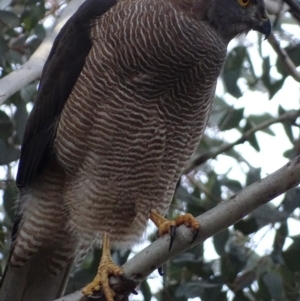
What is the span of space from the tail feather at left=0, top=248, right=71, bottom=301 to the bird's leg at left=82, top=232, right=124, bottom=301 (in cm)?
69

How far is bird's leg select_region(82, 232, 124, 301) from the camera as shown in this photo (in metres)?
3.89

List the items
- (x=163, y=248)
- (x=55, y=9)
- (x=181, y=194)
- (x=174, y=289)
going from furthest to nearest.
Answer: (x=55, y=9)
(x=181, y=194)
(x=174, y=289)
(x=163, y=248)

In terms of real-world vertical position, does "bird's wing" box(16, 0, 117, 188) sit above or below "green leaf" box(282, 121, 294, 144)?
above

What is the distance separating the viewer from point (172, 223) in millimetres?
4312

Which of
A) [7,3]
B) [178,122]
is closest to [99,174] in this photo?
[178,122]

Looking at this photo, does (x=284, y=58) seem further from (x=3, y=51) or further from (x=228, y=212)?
(x=228, y=212)

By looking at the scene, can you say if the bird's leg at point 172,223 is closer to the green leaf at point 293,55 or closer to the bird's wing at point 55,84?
the bird's wing at point 55,84

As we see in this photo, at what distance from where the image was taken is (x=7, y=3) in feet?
17.2

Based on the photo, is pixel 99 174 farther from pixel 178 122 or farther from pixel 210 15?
pixel 210 15

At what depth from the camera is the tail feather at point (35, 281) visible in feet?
16.1

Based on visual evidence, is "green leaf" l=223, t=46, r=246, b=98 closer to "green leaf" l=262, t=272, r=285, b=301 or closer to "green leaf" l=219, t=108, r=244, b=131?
"green leaf" l=219, t=108, r=244, b=131

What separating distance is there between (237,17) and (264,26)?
17 cm

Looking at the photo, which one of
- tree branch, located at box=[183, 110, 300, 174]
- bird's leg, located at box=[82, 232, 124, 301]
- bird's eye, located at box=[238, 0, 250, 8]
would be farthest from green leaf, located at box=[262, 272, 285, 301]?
bird's eye, located at box=[238, 0, 250, 8]

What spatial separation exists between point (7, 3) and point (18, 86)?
39.0 inches
